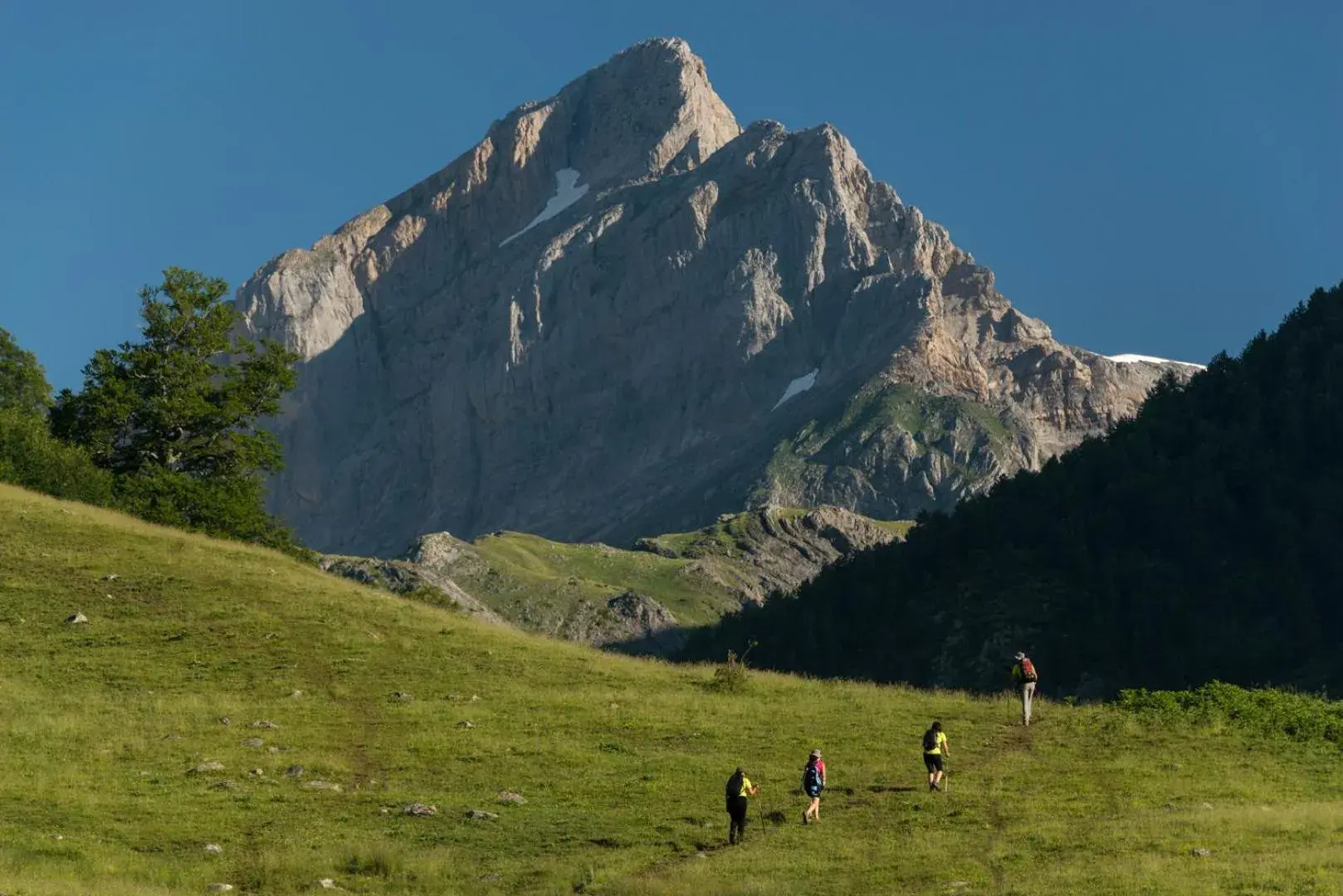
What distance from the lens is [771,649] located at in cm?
14888

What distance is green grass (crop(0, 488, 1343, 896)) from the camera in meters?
36.1

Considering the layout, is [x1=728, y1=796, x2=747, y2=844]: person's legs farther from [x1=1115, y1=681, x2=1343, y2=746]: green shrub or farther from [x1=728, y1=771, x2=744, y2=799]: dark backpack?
[x1=1115, y1=681, x2=1343, y2=746]: green shrub

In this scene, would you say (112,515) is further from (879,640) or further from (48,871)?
(879,640)

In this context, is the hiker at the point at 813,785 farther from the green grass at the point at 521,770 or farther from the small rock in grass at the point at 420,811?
the small rock in grass at the point at 420,811

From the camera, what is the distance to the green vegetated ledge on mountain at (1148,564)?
118 metres

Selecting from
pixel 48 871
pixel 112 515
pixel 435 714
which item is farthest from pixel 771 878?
pixel 112 515

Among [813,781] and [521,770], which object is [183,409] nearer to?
Result: [521,770]

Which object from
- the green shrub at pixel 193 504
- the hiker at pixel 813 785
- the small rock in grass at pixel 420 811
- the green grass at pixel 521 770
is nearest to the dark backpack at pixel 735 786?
the green grass at pixel 521 770

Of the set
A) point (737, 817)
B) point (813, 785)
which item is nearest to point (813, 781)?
point (813, 785)

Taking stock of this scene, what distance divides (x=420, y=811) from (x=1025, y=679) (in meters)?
17.9

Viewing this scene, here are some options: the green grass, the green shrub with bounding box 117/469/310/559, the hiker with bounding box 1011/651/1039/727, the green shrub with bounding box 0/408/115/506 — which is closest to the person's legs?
the green grass

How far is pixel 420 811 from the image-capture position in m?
41.5

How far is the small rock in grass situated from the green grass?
313 millimetres

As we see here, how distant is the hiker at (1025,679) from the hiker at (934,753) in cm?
712
